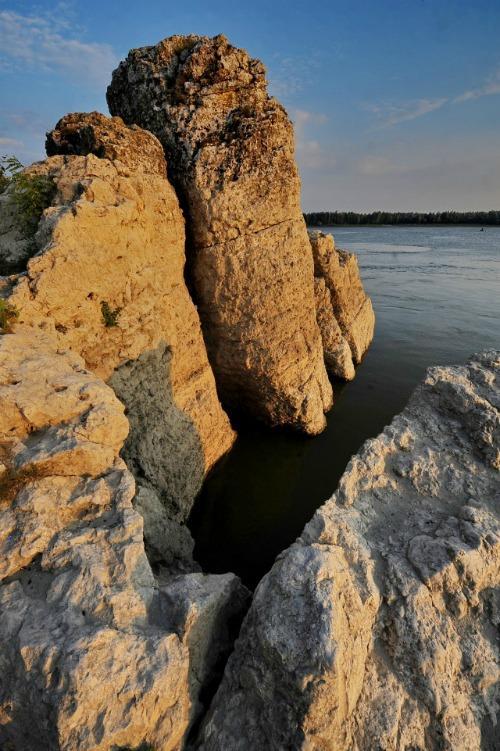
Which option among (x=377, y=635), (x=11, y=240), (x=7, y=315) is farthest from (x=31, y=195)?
(x=377, y=635)

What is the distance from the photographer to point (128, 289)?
23.4 feet

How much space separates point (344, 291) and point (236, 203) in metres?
7.19

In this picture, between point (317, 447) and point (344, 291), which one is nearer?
point (317, 447)

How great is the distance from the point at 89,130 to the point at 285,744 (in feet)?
30.5

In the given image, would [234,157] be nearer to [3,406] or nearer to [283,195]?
[283,195]

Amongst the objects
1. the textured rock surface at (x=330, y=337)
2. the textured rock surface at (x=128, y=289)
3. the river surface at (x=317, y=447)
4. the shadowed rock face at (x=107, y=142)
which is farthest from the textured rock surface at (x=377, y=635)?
the textured rock surface at (x=330, y=337)

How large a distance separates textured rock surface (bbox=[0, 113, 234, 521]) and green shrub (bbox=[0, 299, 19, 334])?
122 millimetres

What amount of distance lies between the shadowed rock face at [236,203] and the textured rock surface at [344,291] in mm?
3670

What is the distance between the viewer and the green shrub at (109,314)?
267 inches

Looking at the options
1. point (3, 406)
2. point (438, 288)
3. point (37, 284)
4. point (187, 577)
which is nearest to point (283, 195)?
point (37, 284)

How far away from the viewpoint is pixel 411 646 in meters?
3.70

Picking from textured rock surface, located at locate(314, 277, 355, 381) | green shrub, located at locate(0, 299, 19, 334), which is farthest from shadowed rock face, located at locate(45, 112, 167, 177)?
textured rock surface, located at locate(314, 277, 355, 381)

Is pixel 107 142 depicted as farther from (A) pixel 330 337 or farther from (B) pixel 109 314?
(A) pixel 330 337

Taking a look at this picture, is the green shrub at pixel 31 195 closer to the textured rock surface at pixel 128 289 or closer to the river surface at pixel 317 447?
the textured rock surface at pixel 128 289
